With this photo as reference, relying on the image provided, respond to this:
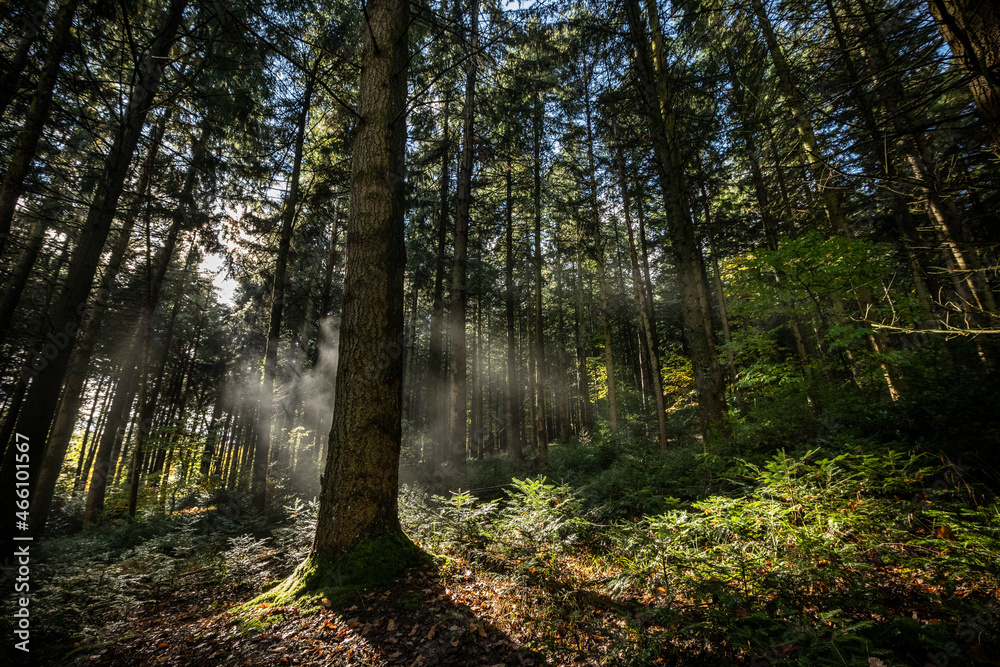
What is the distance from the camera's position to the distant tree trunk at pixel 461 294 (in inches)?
424

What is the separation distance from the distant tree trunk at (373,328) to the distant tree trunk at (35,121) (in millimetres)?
5121

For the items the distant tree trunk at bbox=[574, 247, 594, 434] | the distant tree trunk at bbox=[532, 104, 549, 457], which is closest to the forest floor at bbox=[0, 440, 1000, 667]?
the distant tree trunk at bbox=[532, 104, 549, 457]

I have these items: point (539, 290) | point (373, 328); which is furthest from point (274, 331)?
point (539, 290)

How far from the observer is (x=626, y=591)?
3.29 m

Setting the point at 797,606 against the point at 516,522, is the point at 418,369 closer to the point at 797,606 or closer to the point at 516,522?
the point at 516,522

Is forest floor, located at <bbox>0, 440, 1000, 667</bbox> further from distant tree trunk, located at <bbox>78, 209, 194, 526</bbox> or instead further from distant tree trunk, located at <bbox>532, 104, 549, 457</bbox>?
distant tree trunk, located at <bbox>532, 104, 549, 457</bbox>

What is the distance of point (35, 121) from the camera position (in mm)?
5797

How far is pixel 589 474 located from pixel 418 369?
23.4 meters

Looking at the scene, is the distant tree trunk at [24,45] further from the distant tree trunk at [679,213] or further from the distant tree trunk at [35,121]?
the distant tree trunk at [679,213]

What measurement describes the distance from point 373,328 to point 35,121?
7.38 meters

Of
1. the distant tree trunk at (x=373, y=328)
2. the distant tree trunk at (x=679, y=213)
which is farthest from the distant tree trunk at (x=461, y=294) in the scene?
the distant tree trunk at (x=373, y=328)

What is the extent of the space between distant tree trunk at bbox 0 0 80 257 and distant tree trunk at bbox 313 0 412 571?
5.12 metres

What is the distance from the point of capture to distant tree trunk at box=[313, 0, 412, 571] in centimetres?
368

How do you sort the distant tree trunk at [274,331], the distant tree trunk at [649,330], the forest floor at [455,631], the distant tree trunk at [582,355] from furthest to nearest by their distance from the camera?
the distant tree trunk at [582,355] → the distant tree trunk at [649,330] → the distant tree trunk at [274,331] → the forest floor at [455,631]
